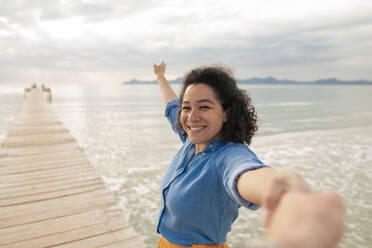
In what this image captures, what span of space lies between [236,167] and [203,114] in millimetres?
541

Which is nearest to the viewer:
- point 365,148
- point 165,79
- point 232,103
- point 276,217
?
point 276,217

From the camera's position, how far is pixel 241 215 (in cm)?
572


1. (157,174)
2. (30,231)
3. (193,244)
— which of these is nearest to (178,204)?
(193,244)

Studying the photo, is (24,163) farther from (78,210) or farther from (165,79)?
(165,79)

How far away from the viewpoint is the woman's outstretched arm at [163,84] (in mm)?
3450

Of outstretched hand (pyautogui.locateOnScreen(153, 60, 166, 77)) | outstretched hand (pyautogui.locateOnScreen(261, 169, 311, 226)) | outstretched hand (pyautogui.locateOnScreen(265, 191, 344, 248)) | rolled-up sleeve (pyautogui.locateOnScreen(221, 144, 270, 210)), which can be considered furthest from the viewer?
outstretched hand (pyautogui.locateOnScreen(153, 60, 166, 77))

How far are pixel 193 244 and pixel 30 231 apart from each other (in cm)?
260

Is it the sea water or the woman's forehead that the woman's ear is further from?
the sea water

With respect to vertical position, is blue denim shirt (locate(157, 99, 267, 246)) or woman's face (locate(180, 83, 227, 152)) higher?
woman's face (locate(180, 83, 227, 152))

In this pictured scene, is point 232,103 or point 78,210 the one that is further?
point 78,210

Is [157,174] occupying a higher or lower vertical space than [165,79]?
lower

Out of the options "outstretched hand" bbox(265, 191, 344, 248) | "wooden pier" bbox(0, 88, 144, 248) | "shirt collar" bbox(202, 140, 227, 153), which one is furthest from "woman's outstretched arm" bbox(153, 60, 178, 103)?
"outstretched hand" bbox(265, 191, 344, 248)

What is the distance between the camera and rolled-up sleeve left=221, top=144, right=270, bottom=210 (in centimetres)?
129

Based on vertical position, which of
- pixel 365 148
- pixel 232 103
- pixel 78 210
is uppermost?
pixel 232 103
